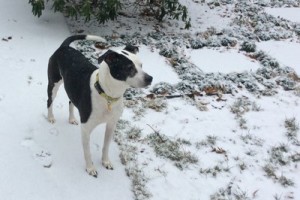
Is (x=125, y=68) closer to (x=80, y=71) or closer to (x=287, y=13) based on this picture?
(x=80, y=71)

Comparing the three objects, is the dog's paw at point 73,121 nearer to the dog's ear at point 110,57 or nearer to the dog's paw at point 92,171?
the dog's paw at point 92,171

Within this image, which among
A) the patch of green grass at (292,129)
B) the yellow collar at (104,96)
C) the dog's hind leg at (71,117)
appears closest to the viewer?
the yellow collar at (104,96)

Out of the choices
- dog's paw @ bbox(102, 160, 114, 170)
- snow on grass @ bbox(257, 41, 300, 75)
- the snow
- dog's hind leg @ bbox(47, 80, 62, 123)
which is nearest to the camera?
the snow

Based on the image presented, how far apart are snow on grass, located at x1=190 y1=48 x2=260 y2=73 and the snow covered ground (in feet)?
0.06

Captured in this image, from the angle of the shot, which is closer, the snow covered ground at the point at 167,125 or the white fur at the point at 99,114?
the white fur at the point at 99,114

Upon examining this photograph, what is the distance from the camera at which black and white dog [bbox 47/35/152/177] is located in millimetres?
3355

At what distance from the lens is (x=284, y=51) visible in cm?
728

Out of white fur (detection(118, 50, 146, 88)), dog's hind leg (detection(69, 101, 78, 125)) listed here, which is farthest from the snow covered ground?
white fur (detection(118, 50, 146, 88))

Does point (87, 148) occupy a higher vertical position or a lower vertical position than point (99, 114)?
lower

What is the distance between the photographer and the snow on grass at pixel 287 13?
29.2ft

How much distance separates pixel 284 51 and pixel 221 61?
139 cm

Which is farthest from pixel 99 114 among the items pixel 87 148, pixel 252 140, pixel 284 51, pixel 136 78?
pixel 284 51

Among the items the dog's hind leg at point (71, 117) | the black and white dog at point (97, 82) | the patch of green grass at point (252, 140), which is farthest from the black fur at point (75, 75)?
the patch of green grass at point (252, 140)

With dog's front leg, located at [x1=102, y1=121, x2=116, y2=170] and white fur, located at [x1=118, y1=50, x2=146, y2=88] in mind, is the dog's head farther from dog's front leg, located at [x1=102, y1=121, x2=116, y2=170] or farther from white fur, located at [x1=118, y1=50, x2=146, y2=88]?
dog's front leg, located at [x1=102, y1=121, x2=116, y2=170]
